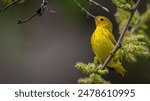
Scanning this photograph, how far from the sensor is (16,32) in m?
10.9

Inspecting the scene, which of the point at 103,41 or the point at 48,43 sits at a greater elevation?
the point at 103,41

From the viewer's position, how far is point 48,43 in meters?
11.4

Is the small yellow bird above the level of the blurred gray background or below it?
above

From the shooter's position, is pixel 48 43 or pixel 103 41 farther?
pixel 48 43

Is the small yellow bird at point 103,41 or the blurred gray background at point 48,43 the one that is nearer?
the small yellow bird at point 103,41

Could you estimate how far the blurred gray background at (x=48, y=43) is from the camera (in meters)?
10.5

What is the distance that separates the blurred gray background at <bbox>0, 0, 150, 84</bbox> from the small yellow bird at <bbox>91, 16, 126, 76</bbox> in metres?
2.61

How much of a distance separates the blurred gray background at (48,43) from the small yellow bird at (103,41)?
2607mm

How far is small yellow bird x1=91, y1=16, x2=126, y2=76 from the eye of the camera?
7281 millimetres

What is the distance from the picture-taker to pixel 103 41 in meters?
7.40

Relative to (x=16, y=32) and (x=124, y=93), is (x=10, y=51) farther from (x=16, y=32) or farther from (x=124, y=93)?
(x=124, y=93)

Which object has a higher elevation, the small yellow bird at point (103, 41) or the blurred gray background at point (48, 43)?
the small yellow bird at point (103, 41)

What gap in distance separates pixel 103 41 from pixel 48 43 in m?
4.02

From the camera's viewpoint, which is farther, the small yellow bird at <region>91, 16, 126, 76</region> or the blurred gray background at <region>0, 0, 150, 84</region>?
the blurred gray background at <region>0, 0, 150, 84</region>
